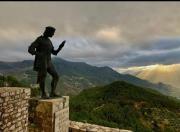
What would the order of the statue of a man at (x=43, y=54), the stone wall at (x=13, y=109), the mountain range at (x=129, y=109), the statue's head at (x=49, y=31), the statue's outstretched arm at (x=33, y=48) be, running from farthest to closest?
the mountain range at (x=129, y=109)
the statue's head at (x=49, y=31)
the statue of a man at (x=43, y=54)
the statue's outstretched arm at (x=33, y=48)
the stone wall at (x=13, y=109)

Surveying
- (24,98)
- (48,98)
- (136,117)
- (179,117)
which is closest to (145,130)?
(136,117)

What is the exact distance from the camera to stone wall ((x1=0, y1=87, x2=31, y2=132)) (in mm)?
8711

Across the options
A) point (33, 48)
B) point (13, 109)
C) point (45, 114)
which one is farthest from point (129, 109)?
point (13, 109)

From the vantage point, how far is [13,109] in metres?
9.34

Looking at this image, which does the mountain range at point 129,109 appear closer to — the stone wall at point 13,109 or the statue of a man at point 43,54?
the statue of a man at point 43,54

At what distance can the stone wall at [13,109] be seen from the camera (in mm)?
8711

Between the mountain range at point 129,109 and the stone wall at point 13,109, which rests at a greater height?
the stone wall at point 13,109

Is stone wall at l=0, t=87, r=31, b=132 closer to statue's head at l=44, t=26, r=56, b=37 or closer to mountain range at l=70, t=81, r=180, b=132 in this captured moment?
statue's head at l=44, t=26, r=56, b=37

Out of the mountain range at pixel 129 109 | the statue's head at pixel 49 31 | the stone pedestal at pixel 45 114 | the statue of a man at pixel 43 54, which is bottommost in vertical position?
the mountain range at pixel 129 109

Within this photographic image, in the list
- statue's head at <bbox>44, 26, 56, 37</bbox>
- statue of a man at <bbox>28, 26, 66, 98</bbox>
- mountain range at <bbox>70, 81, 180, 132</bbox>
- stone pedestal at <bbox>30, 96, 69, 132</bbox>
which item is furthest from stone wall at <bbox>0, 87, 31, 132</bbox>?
mountain range at <bbox>70, 81, 180, 132</bbox>

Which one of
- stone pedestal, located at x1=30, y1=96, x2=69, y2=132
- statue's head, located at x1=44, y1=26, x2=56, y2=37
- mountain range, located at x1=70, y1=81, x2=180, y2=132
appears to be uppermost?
statue's head, located at x1=44, y1=26, x2=56, y2=37

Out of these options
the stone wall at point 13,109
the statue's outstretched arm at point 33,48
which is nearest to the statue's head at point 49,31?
the statue's outstretched arm at point 33,48

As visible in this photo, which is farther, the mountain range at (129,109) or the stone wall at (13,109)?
the mountain range at (129,109)

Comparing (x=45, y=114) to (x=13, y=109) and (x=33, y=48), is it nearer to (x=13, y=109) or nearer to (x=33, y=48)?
(x=13, y=109)
